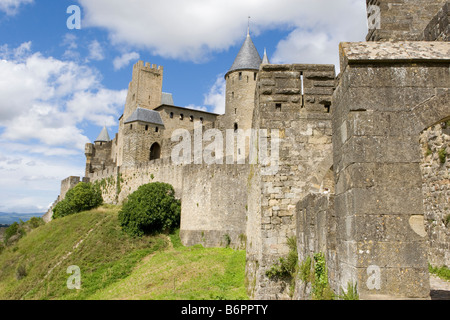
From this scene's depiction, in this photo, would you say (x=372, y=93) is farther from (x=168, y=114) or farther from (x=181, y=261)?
(x=168, y=114)

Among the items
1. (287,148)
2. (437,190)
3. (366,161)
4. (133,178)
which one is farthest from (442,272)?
(133,178)

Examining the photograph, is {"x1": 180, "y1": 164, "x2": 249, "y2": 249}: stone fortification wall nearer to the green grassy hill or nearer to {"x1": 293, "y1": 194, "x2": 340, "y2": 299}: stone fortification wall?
the green grassy hill

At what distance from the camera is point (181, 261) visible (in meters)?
17.8

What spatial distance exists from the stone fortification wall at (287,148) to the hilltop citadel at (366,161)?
0.02m

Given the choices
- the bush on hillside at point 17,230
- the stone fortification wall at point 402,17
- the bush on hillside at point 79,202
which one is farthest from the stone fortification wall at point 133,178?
the stone fortification wall at point 402,17

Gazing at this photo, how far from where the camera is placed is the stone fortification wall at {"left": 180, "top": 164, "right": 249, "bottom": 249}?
2031cm

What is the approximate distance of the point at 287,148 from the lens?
26.0 ft

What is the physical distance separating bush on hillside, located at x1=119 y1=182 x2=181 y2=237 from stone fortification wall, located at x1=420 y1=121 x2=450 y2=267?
717 inches

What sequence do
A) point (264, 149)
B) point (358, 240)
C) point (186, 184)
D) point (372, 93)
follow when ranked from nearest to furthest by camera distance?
point (358, 240)
point (372, 93)
point (264, 149)
point (186, 184)

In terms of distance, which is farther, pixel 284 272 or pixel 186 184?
pixel 186 184

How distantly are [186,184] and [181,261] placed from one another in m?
6.66

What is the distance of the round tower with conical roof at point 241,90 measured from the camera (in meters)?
34.2

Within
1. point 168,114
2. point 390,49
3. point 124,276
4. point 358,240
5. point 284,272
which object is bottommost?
point 124,276
